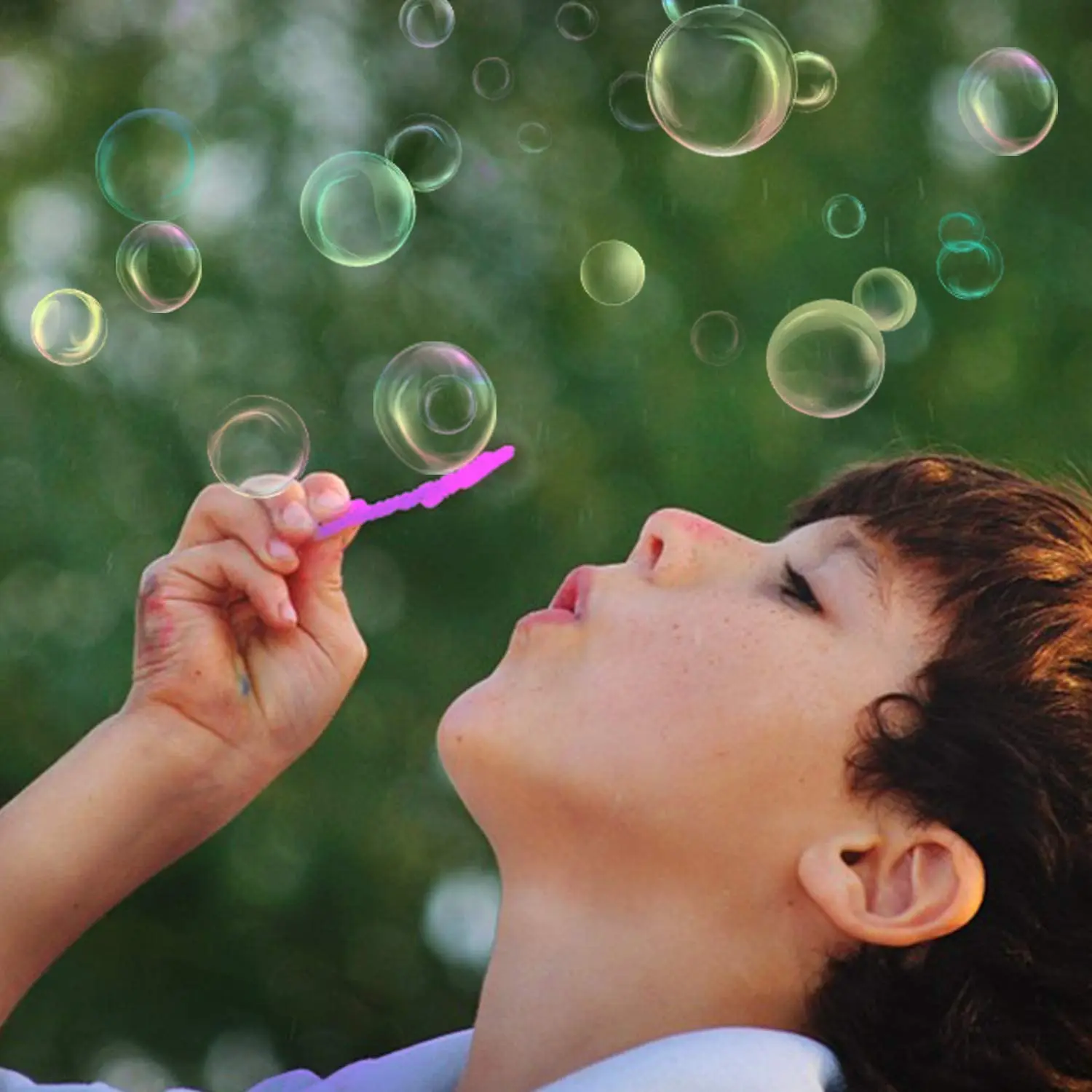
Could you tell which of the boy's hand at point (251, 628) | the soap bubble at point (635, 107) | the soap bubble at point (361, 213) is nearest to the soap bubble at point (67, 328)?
the soap bubble at point (361, 213)

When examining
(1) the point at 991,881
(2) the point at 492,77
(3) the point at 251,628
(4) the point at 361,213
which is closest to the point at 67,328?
(4) the point at 361,213

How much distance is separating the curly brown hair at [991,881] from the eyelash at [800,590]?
12 cm

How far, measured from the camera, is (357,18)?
4762 millimetres

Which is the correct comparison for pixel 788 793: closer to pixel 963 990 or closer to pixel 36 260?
pixel 963 990

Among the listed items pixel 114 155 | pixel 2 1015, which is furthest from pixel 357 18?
pixel 2 1015

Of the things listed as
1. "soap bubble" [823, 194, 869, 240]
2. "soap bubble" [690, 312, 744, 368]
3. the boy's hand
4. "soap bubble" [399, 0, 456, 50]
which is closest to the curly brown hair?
the boy's hand

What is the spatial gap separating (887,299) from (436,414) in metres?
1.05

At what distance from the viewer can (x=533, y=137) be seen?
15.2 ft

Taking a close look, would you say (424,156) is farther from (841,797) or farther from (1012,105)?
(841,797)

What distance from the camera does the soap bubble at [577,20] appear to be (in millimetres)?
4500

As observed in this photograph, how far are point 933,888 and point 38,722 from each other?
2.80 meters

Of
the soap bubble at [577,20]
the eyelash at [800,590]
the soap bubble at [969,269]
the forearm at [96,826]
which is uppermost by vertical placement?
the soap bubble at [577,20]

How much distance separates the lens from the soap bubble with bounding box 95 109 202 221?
102 inches

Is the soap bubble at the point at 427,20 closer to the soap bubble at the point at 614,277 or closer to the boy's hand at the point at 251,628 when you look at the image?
the soap bubble at the point at 614,277
